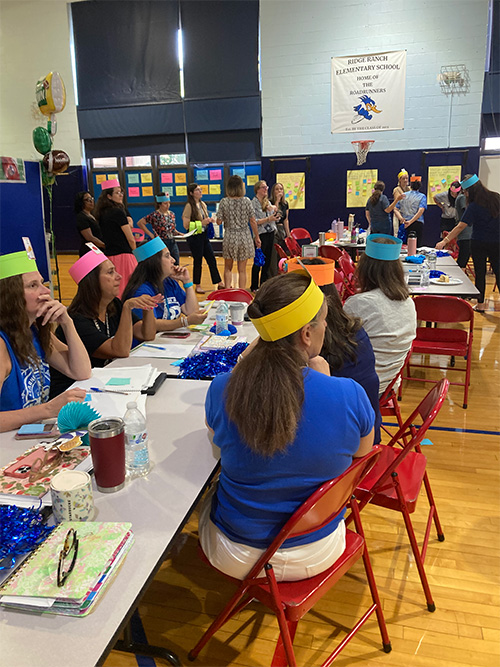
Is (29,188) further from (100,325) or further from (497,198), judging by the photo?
(497,198)

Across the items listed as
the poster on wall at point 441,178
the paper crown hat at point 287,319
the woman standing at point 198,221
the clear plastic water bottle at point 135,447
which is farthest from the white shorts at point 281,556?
the poster on wall at point 441,178

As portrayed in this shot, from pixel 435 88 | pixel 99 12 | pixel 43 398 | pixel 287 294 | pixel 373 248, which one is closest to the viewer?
pixel 287 294

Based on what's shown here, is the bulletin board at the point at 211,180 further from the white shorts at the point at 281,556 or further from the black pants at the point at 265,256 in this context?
the white shorts at the point at 281,556

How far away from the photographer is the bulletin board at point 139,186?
38.0 feet

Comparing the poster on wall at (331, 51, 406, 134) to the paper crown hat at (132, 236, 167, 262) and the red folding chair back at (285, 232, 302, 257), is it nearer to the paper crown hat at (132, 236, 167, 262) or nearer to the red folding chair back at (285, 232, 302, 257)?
the red folding chair back at (285, 232, 302, 257)

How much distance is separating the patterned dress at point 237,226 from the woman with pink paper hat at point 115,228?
4.55 ft

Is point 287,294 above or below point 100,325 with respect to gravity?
above

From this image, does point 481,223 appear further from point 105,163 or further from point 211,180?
point 105,163

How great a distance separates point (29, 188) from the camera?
18.2 feet

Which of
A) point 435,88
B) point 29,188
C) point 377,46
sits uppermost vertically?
point 377,46

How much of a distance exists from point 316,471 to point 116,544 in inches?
20.1

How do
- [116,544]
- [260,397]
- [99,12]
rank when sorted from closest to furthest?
[116,544], [260,397], [99,12]

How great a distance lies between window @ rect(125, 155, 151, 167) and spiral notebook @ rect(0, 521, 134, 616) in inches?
444

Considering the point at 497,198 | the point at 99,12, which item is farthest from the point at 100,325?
the point at 99,12
